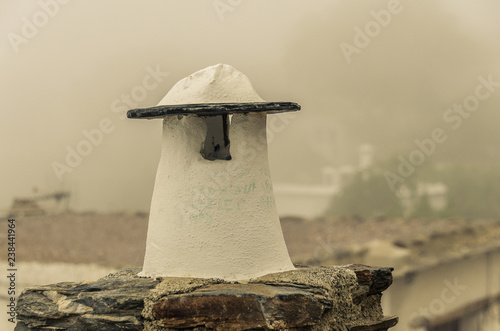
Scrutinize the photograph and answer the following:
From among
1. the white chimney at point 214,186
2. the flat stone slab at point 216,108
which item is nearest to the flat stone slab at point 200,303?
the white chimney at point 214,186

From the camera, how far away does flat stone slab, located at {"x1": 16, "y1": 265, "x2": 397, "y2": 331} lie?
4398 millimetres

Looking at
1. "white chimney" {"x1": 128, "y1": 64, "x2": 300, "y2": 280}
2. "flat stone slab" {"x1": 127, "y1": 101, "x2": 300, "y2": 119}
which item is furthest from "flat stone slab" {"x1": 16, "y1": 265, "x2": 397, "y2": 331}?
"flat stone slab" {"x1": 127, "y1": 101, "x2": 300, "y2": 119}

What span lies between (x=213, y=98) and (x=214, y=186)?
748mm

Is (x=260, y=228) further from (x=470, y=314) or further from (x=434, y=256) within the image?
(x=470, y=314)

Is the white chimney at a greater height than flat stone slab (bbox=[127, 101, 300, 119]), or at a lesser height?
lesser

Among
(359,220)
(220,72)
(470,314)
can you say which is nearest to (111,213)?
(359,220)

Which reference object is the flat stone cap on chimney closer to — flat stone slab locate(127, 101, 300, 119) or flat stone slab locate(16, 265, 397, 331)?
flat stone slab locate(127, 101, 300, 119)

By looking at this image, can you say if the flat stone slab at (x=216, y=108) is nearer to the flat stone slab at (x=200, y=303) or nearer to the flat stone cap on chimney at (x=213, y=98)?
the flat stone cap on chimney at (x=213, y=98)

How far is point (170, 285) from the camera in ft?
15.5

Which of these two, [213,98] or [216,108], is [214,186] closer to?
[216,108]

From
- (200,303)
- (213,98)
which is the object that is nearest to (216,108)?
(213,98)

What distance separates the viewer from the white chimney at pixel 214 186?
4945 millimetres

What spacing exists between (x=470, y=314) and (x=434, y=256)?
2.05 meters

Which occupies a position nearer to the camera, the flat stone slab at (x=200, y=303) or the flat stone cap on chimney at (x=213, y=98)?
the flat stone slab at (x=200, y=303)
